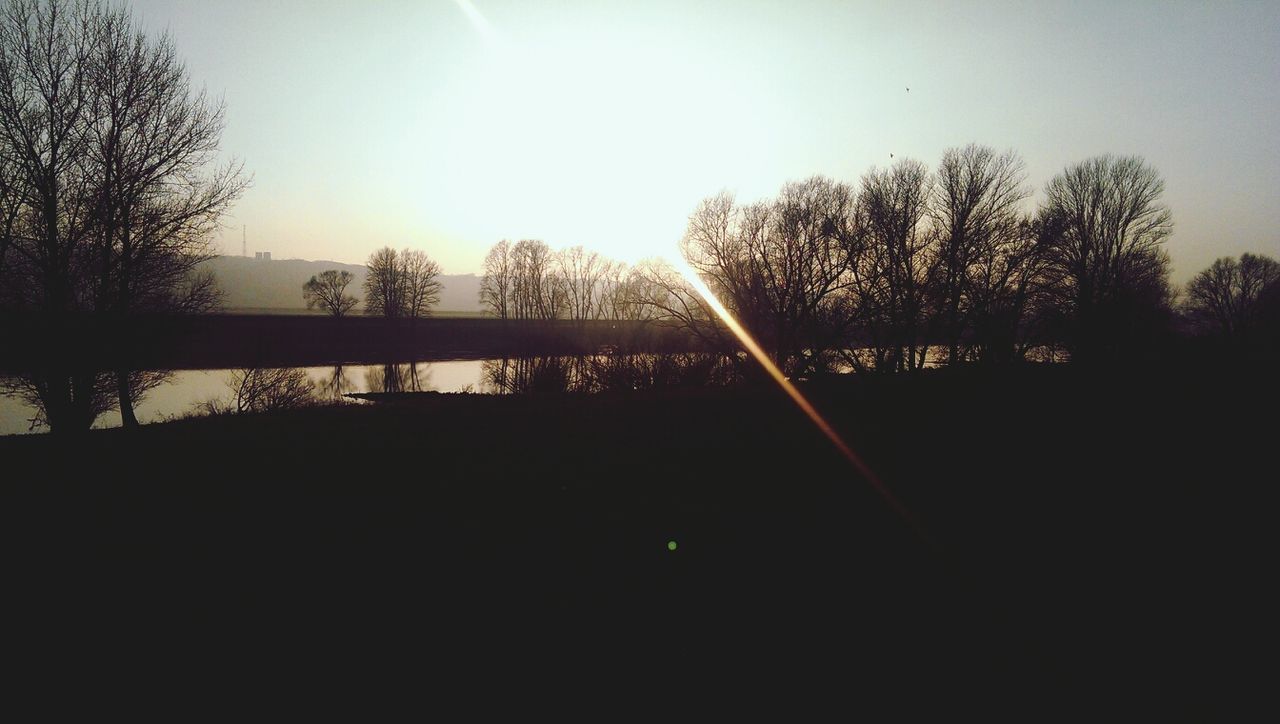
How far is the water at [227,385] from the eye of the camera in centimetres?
2281

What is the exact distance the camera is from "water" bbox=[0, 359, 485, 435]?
22.8 metres

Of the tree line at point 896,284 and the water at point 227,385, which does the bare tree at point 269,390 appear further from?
the tree line at point 896,284

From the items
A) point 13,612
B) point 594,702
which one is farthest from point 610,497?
point 13,612

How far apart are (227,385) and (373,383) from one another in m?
10.9

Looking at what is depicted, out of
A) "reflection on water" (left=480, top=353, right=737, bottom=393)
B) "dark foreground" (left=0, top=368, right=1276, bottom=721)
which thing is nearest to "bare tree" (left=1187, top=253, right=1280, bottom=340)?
"reflection on water" (left=480, top=353, right=737, bottom=393)

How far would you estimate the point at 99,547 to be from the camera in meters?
5.93

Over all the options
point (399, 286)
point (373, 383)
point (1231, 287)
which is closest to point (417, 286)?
point (399, 286)

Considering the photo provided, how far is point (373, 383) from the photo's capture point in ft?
131

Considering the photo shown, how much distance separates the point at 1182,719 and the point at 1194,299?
7797 cm

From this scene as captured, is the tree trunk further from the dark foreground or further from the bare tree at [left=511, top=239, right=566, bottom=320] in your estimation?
the bare tree at [left=511, top=239, right=566, bottom=320]

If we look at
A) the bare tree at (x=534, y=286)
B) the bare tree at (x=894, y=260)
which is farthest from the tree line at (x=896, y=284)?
the bare tree at (x=534, y=286)

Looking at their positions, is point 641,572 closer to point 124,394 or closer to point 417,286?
point 124,394

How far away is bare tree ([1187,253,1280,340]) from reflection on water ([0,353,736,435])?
55643 mm

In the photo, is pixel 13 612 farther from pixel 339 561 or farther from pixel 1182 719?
pixel 1182 719
